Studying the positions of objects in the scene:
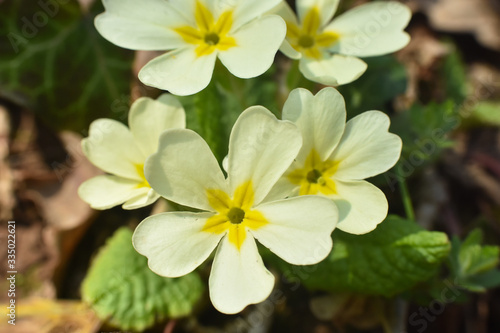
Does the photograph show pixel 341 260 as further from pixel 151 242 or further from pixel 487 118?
pixel 487 118

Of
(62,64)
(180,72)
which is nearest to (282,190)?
(180,72)

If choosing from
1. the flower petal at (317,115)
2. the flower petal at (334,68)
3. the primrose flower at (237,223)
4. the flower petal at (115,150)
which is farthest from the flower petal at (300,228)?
the flower petal at (115,150)

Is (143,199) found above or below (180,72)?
below

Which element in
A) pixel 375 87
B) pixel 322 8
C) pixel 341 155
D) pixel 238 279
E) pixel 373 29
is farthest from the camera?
pixel 375 87

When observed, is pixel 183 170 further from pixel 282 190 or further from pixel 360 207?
pixel 360 207

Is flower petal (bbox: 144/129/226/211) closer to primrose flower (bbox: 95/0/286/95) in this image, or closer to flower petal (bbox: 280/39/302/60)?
primrose flower (bbox: 95/0/286/95)

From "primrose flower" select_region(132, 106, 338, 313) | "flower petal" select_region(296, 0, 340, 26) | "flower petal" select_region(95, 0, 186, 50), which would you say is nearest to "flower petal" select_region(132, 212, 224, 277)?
"primrose flower" select_region(132, 106, 338, 313)

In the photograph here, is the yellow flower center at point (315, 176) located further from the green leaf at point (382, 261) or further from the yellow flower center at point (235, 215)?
the green leaf at point (382, 261)
